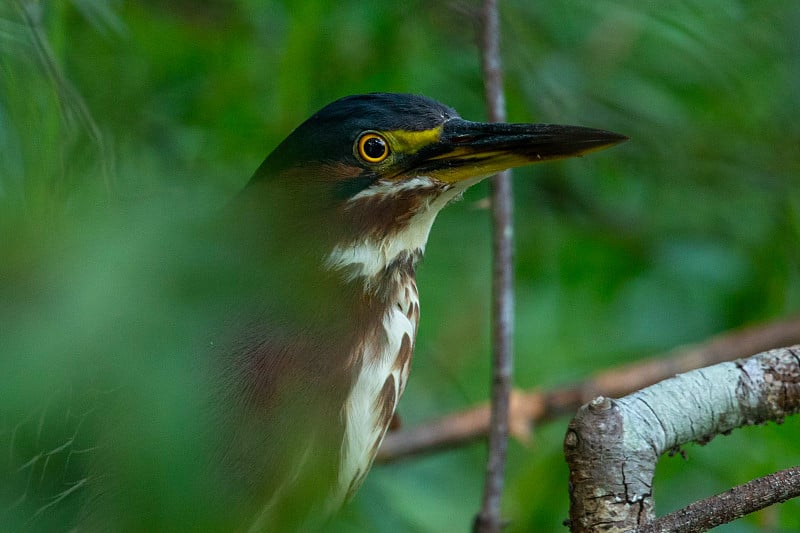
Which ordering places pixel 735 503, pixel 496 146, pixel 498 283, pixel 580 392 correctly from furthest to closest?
pixel 580 392 → pixel 498 283 → pixel 496 146 → pixel 735 503

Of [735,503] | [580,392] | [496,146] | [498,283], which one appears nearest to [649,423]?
[735,503]

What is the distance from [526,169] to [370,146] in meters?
1.91

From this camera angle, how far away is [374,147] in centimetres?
234

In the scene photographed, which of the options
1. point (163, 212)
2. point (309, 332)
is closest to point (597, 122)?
point (309, 332)

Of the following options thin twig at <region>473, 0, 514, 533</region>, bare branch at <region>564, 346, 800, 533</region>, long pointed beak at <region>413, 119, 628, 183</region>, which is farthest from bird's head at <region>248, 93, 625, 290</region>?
→ bare branch at <region>564, 346, 800, 533</region>

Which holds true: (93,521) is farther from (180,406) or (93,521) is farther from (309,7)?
(309,7)

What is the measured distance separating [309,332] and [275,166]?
41cm

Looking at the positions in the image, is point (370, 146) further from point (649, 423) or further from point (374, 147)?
point (649, 423)

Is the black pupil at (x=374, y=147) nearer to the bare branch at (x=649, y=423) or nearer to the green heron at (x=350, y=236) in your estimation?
the green heron at (x=350, y=236)

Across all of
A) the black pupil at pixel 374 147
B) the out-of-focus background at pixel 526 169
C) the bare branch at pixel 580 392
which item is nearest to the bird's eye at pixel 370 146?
the black pupil at pixel 374 147

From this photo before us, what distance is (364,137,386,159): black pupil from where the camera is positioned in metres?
2.33

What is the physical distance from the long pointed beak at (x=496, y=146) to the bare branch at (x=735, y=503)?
925 mm

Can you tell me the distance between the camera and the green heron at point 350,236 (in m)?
2.21

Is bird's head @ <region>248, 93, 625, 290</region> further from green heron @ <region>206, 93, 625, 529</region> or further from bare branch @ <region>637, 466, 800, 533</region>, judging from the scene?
bare branch @ <region>637, 466, 800, 533</region>
